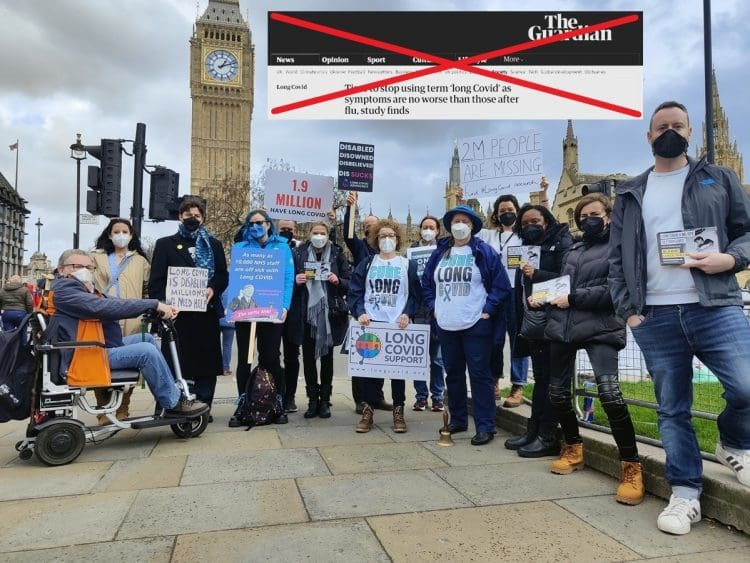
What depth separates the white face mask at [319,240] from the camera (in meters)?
5.94

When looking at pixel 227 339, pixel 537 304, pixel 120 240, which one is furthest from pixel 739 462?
pixel 227 339

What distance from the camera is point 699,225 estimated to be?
2.88 m

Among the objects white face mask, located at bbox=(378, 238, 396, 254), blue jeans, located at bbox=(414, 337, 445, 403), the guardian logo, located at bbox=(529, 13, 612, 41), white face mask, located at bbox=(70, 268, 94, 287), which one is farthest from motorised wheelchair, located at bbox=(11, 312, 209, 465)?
the guardian logo, located at bbox=(529, 13, 612, 41)

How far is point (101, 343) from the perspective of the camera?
14.5 feet

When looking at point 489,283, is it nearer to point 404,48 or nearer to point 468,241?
point 468,241

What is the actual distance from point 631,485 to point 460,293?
2080 millimetres

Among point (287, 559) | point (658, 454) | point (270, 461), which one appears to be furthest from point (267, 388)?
point (658, 454)

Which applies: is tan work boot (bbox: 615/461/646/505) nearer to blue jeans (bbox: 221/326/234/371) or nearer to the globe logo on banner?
the globe logo on banner

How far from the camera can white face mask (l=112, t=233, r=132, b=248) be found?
221 inches

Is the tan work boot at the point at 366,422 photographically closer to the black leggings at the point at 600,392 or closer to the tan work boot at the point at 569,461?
the tan work boot at the point at 569,461

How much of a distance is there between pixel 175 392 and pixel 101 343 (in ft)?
2.59

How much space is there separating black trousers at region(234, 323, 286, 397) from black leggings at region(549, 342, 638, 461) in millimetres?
2857

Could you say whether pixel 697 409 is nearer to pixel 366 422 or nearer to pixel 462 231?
pixel 462 231

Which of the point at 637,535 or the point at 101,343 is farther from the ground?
the point at 101,343
